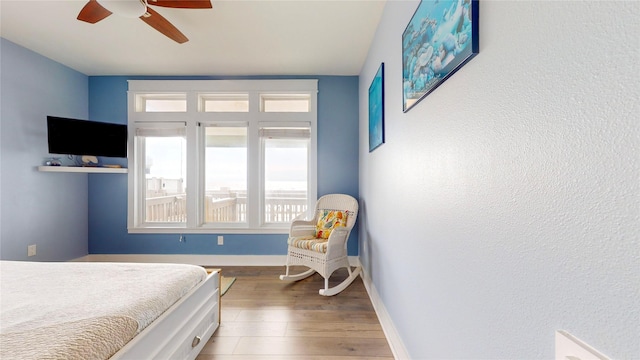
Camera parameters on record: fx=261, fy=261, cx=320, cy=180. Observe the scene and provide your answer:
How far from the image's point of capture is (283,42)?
8.65 ft

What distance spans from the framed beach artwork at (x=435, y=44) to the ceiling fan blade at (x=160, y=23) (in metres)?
1.77

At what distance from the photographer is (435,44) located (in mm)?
1041

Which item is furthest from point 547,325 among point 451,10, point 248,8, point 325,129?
A: point 325,129

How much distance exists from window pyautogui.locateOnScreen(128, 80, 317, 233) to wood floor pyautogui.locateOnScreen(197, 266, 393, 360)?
1.06 meters

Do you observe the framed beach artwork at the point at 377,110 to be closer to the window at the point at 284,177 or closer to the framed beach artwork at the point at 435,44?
the framed beach artwork at the point at 435,44

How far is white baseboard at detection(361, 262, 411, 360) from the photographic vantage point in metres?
1.58

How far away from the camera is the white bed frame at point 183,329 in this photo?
1163mm

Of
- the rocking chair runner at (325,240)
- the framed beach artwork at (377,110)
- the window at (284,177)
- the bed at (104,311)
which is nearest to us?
the bed at (104,311)

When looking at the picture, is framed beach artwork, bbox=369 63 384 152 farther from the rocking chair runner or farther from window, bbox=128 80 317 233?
window, bbox=128 80 317 233

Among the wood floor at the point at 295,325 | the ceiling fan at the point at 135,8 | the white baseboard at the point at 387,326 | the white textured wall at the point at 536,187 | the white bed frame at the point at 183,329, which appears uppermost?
A: the ceiling fan at the point at 135,8

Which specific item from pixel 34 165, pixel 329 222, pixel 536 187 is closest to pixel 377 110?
pixel 329 222

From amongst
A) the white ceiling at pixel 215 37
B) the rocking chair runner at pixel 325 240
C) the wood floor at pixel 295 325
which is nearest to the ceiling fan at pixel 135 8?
the white ceiling at pixel 215 37

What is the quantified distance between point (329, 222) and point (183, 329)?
1.82 m

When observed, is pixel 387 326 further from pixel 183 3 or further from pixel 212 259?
pixel 183 3
